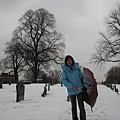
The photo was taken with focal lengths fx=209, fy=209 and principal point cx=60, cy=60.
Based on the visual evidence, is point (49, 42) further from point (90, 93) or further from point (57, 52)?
point (90, 93)

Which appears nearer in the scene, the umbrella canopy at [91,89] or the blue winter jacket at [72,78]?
the blue winter jacket at [72,78]

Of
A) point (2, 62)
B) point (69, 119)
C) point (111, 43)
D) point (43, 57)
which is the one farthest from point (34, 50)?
point (69, 119)

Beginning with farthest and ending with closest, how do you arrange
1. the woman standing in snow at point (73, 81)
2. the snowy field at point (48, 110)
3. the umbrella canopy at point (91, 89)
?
the snowy field at point (48, 110) → the umbrella canopy at point (91, 89) → the woman standing in snow at point (73, 81)

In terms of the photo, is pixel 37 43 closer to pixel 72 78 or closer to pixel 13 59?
pixel 13 59

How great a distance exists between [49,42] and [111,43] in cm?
1291

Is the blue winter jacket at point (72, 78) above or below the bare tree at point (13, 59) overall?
below

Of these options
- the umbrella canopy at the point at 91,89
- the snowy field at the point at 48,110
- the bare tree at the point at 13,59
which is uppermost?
the bare tree at the point at 13,59

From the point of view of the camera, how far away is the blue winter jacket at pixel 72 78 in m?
4.97

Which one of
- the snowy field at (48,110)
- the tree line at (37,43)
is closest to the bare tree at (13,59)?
the tree line at (37,43)

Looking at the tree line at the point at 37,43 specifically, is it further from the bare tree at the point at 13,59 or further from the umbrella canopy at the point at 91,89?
the umbrella canopy at the point at 91,89

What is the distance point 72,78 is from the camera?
5031mm

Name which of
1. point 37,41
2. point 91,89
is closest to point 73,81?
point 91,89

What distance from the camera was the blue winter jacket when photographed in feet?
16.3

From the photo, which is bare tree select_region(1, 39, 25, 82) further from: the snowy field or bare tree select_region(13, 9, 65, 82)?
the snowy field
